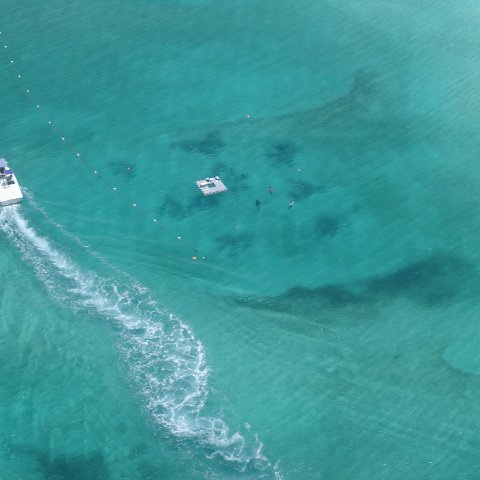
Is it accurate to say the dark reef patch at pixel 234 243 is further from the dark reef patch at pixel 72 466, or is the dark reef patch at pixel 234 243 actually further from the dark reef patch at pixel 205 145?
the dark reef patch at pixel 72 466

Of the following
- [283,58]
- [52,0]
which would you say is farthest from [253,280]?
[52,0]

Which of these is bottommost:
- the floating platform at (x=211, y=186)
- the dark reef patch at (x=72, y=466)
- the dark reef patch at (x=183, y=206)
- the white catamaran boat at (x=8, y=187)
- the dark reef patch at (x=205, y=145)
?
the dark reef patch at (x=72, y=466)

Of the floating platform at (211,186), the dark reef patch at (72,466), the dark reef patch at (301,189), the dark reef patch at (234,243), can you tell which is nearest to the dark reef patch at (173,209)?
the floating platform at (211,186)

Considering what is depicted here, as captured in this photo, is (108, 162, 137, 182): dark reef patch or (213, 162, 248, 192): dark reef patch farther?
(213, 162, 248, 192): dark reef patch

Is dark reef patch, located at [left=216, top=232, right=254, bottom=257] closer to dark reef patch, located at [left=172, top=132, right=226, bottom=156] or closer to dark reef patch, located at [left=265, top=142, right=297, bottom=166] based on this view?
dark reef patch, located at [left=265, top=142, right=297, bottom=166]

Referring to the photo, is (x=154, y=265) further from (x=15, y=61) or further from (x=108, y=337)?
(x=15, y=61)

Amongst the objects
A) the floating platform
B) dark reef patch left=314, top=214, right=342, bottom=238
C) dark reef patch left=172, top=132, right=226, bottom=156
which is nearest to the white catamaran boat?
dark reef patch left=172, top=132, right=226, bottom=156

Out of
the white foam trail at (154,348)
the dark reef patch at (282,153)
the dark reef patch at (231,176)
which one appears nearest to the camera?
the white foam trail at (154,348)
